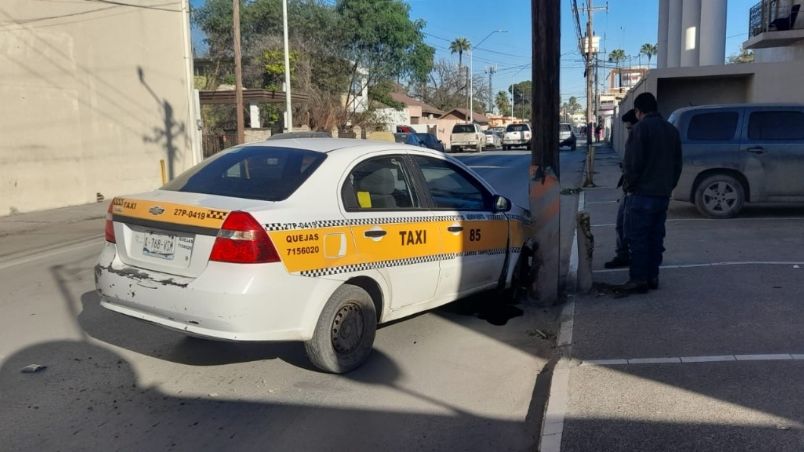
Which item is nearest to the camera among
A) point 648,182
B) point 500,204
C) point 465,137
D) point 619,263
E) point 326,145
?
point 326,145

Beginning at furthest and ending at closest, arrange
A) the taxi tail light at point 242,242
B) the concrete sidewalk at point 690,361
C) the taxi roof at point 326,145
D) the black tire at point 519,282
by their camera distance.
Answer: the black tire at point 519,282 → the taxi roof at point 326,145 → the taxi tail light at point 242,242 → the concrete sidewalk at point 690,361

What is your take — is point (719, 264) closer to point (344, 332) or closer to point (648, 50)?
point (344, 332)

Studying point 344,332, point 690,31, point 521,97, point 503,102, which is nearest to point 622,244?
point 344,332

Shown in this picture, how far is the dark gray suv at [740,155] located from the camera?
34.1ft

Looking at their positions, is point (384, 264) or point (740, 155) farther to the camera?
point (740, 155)

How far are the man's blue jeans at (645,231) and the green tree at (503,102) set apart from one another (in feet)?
440

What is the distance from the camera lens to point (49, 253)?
1037cm

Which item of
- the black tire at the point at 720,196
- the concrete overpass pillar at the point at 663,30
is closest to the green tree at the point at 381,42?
the concrete overpass pillar at the point at 663,30

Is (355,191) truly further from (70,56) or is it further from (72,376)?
(70,56)

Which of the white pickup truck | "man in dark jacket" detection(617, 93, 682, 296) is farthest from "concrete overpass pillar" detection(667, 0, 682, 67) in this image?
"man in dark jacket" detection(617, 93, 682, 296)

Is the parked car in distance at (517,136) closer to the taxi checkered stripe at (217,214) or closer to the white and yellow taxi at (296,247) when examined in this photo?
the white and yellow taxi at (296,247)

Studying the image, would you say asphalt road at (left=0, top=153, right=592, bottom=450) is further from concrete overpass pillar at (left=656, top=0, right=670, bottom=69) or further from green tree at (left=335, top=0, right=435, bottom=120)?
green tree at (left=335, top=0, right=435, bottom=120)

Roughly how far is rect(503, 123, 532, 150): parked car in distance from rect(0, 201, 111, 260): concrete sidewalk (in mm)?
35350

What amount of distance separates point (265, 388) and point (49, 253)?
23.9ft
